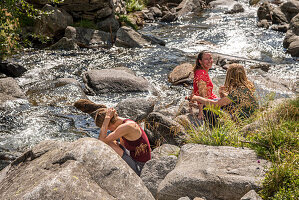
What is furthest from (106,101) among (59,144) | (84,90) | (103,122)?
(59,144)

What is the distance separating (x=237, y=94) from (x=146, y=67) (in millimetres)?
7932

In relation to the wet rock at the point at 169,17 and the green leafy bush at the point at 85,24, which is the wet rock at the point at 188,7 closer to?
the wet rock at the point at 169,17

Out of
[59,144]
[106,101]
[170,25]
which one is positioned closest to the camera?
[59,144]

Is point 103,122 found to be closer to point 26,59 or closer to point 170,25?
point 26,59

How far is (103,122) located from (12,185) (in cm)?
216

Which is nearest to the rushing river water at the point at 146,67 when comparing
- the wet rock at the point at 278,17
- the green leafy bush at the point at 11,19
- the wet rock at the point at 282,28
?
the wet rock at the point at 282,28

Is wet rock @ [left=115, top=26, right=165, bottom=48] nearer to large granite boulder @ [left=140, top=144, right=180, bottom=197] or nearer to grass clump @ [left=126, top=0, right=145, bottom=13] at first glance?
grass clump @ [left=126, top=0, right=145, bottom=13]

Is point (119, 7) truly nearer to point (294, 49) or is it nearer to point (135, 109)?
point (294, 49)

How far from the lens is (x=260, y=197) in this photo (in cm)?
344

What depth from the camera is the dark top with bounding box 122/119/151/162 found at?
18.1ft

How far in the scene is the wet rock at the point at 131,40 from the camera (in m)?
16.7

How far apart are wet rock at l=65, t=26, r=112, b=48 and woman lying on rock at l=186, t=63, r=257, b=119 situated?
11621mm

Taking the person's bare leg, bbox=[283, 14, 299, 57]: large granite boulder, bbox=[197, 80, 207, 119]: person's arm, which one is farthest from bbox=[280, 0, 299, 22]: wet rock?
the person's bare leg

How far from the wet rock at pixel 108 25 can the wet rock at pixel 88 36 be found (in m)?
1.39
